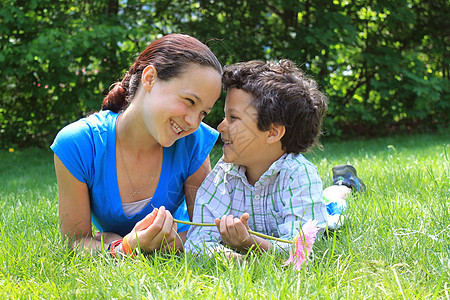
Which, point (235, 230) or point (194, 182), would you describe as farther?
point (194, 182)

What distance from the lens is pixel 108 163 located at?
2098 mm

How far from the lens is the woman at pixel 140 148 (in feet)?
6.48

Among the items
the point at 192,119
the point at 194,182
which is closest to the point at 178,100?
the point at 192,119

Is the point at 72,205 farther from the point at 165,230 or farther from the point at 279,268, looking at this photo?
the point at 279,268

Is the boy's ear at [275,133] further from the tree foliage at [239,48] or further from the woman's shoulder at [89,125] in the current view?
the tree foliage at [239,48]

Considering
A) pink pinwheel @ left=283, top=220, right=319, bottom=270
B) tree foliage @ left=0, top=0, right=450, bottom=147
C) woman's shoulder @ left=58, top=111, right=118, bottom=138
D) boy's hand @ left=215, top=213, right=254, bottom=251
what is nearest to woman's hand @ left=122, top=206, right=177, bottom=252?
boy's hand @ left=215, top=213, right=254, bottom=251

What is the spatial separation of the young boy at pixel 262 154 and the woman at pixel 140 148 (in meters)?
0.16

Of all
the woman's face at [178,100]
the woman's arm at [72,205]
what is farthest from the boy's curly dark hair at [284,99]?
the woman's arm at [72,205]

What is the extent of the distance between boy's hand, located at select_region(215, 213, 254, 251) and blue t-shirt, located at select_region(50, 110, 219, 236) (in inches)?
24.5

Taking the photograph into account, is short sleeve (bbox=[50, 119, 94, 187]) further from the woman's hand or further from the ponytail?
the woman's hand

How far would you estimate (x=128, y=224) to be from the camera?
222 cm

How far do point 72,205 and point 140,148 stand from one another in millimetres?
419

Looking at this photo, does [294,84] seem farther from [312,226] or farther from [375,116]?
[375,116]

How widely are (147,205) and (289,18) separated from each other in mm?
6191
